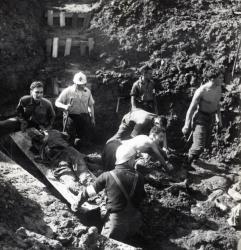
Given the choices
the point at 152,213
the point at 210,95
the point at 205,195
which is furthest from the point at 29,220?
the point at 210,95

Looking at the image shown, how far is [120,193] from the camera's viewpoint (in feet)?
18.1

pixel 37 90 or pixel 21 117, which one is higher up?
pixel 37 90

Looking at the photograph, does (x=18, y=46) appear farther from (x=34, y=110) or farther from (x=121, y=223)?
(x=121, y=223)

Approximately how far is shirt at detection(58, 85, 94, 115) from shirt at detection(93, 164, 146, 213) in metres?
2.58

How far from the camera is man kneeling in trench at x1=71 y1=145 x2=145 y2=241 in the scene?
5496 mm

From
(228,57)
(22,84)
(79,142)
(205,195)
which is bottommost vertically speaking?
(205,195)

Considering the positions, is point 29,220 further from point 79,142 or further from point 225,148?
point 225,148

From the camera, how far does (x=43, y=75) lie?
961cm

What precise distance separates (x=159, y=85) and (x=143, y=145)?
3.59 m

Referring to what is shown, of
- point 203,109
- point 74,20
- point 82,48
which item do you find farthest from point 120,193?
point 74,20

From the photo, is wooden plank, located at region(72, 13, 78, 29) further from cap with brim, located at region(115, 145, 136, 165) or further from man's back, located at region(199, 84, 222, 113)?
cap with brim, located at region(115, 145, 136, 165)

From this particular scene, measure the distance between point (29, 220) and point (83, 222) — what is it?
0.88 meters

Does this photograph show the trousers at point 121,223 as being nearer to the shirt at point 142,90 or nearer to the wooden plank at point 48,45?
the shirt at point 142,90

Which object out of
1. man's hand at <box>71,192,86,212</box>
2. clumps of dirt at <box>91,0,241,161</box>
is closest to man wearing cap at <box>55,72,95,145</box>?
clumps of dirt at <box>91,0,241,161</box>
